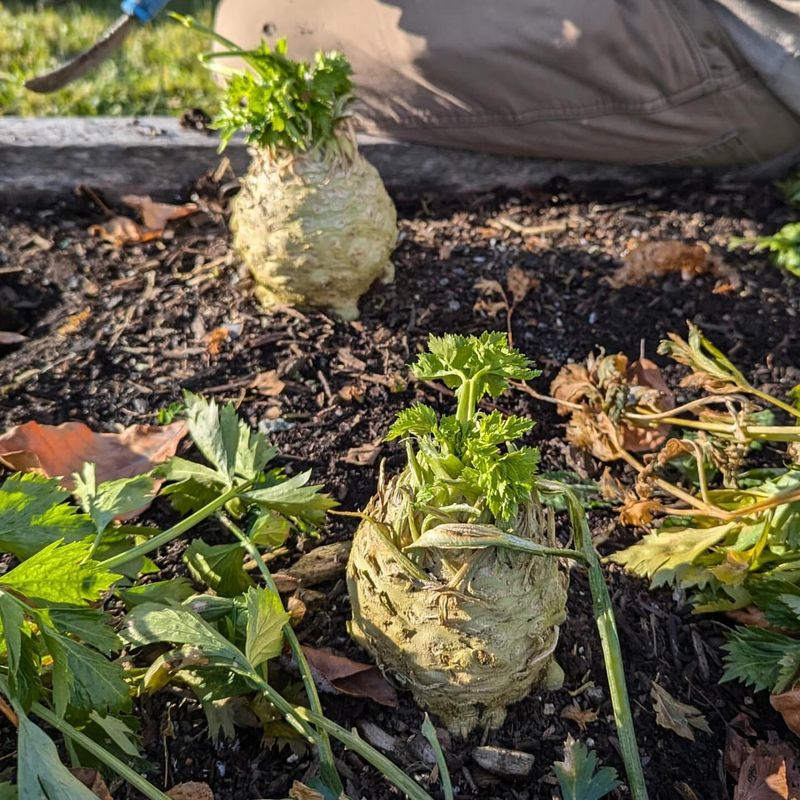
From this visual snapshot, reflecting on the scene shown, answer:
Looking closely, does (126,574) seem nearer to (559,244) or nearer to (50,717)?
(50,717)

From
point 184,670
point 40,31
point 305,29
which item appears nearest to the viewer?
point 184,670

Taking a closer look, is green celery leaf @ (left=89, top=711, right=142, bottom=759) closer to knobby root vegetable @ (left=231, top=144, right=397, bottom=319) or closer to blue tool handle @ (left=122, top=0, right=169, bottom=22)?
knobby root vegetable @ (left=231, top=144, right=397, bottom=319)

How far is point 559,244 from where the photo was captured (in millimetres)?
2910

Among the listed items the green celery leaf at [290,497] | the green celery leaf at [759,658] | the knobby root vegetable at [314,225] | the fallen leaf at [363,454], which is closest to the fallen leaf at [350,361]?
the knobby root vegetable at [314,225]

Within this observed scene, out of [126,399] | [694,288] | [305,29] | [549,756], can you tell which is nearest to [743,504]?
[549,756]

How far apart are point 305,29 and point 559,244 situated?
4.15 feet

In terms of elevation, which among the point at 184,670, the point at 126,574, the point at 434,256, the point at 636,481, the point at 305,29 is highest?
the point at 305,29

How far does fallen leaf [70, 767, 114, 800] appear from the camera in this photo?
51.9 inches

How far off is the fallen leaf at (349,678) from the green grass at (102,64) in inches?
106

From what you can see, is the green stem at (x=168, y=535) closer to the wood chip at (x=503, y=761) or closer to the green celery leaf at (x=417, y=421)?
the green celery leaf at (x=417, y=421)

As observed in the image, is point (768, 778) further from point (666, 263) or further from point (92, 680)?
point (666, 263)

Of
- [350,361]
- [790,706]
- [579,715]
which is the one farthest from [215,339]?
[790,706]

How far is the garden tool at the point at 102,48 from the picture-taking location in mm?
2727

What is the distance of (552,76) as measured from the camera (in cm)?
302
